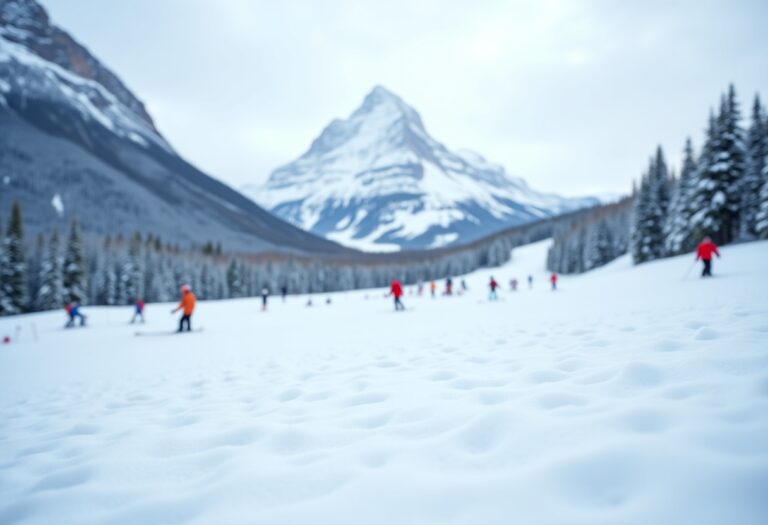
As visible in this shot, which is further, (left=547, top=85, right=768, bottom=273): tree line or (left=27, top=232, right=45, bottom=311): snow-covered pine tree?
(left=27, top=232, right=45, bottom=311): snow-covered pine tree

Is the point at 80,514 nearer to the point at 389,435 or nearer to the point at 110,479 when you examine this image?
the point at 110,479

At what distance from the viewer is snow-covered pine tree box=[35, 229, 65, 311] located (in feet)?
139

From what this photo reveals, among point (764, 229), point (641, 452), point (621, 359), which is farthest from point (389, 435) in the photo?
point (764, 229)

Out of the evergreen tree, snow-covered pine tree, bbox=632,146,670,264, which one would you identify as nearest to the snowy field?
the evergreen tree

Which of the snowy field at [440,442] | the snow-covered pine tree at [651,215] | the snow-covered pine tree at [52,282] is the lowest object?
the snowy field at [440,442]

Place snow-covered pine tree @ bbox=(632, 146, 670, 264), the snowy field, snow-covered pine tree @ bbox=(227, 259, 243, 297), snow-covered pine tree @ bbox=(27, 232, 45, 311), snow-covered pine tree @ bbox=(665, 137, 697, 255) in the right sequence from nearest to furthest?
the snowy field, snow-covered pine tree @ bbox=(665, 137, 697, 255), snow-covered pine tree @ bbox=(632, 146, 670, 264), snow-covered pine tree @ bbox=(27, 232, 45, 311), snow-covered pine tree @ bbox=(227, 259, 243, 297)

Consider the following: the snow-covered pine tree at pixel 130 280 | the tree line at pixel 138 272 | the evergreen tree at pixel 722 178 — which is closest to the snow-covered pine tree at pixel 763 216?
the evergreen tree at pixel 722 178

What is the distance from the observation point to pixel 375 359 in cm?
619

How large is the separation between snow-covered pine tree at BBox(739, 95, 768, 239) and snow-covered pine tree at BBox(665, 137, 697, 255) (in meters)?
3.55

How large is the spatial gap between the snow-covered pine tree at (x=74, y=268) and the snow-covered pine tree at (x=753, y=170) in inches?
2846

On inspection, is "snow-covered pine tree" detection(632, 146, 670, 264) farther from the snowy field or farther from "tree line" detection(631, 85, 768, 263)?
the snowy field

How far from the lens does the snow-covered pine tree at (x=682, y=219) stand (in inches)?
1307

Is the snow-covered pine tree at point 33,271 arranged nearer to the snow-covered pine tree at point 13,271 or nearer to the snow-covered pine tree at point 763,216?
the snow-covered pine tree at point 13,271

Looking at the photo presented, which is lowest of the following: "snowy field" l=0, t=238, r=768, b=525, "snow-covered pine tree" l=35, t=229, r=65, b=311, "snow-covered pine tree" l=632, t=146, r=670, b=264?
"snowy field" l=0, t=238, r=768, b=525
